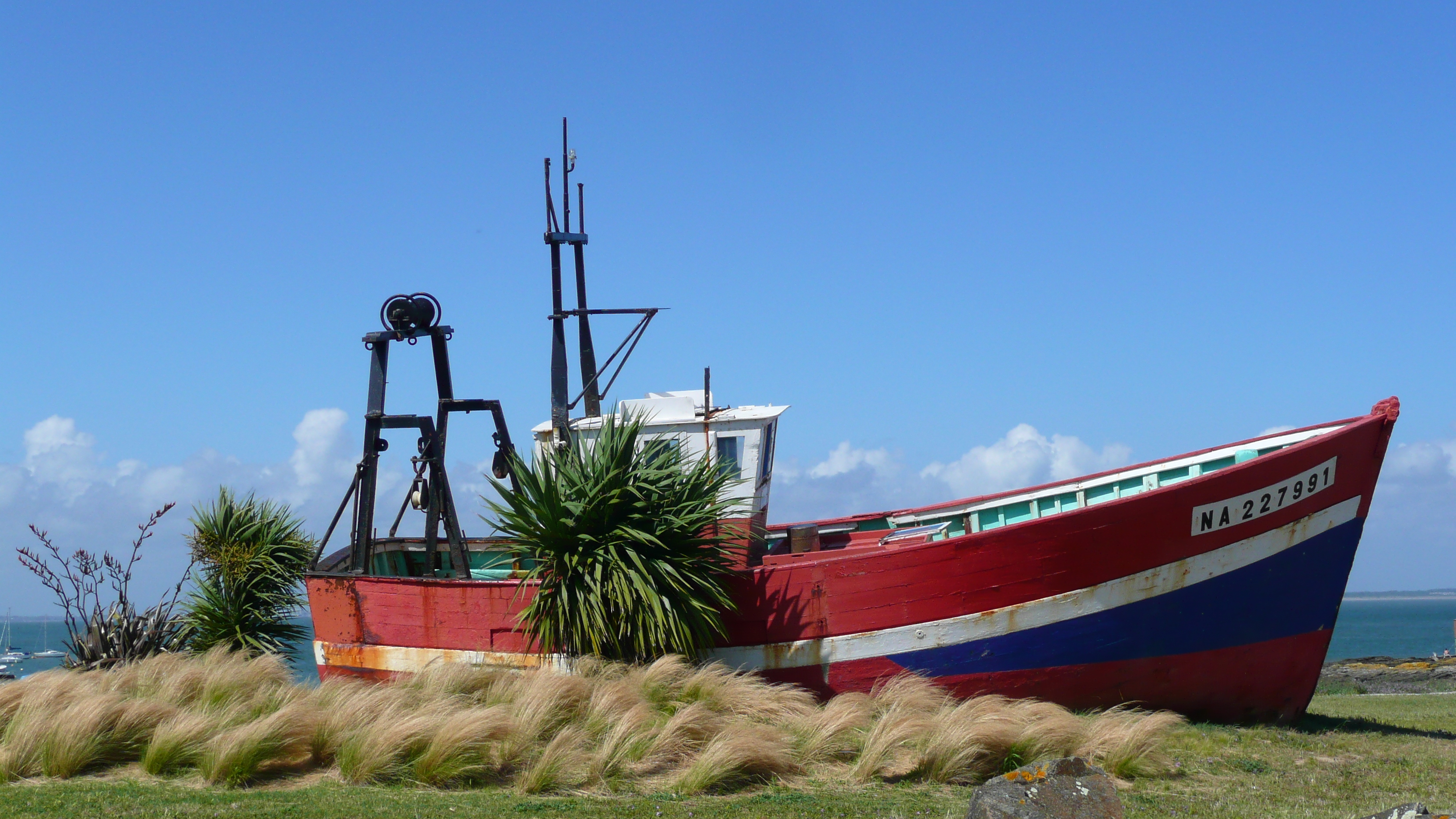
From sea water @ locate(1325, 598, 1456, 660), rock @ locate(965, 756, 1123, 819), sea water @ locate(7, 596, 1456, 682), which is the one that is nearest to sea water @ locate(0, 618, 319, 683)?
sea water @ locate(7, 596, 1456, 682)

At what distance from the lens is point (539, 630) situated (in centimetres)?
1177

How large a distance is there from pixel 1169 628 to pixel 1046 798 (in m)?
5.88

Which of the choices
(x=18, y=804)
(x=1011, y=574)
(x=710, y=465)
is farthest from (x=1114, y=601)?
(x=18, y=804)

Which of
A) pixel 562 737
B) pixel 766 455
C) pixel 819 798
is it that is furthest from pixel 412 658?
pixel 819 798

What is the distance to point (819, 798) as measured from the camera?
7.84 meters

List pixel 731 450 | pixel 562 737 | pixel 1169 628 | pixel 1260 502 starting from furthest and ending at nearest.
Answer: pixel 731 450, pixel 1169 628, pixel 1260 502, pixel 562 737

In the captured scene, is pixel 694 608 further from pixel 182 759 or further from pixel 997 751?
pixel 182 759

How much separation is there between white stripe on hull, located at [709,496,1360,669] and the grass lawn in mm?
1774

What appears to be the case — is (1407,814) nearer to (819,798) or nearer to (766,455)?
(819,798)

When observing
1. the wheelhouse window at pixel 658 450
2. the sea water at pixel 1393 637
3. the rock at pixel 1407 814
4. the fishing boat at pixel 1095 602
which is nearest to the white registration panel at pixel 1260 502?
the fishing boat at pixel 1095 602

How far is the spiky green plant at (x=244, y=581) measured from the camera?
1591 cm

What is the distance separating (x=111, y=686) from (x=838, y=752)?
7.23 metres

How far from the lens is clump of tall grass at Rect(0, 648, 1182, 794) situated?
27.1 ft

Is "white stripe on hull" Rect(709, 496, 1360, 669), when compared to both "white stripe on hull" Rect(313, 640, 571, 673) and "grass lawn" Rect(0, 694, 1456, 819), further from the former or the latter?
"white stripe on hull" Rect(313, 640, 571, 673)
